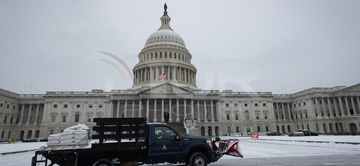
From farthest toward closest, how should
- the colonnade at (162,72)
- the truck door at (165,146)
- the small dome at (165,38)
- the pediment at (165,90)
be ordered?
1. the small dome at (165,38)
2. the colonnade at (162,72)
3. the pediment at (165,90)
4. the truck door at (165,146)

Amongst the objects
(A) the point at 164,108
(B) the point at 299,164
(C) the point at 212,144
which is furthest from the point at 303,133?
(C) the point at 212,144

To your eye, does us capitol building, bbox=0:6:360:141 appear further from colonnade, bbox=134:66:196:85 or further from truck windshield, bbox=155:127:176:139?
truck windshield, bbox=155:127:176:139

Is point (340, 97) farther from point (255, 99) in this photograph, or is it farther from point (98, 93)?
point (98, 93)

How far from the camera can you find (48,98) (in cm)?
5991

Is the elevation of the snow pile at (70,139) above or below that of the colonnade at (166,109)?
below

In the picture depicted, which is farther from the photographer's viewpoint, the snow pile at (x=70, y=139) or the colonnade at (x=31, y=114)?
the colonnade at (x=31, y=114)

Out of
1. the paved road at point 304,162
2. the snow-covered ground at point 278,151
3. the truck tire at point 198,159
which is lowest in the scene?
the snow-covered ground at point 278,151

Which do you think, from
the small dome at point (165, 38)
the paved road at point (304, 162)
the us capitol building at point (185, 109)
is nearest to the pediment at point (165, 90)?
the us capitol building at point (185, 109)

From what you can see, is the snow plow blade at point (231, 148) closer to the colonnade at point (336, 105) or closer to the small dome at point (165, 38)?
the colonnade at point (336, 105)

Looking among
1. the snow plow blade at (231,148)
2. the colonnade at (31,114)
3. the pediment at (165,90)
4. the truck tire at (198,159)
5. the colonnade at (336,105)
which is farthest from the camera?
the colonnade at (31,114)

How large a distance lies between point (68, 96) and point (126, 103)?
18.8 m

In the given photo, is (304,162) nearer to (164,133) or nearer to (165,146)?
(165,146)

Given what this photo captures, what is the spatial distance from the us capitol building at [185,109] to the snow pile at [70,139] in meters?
43.4

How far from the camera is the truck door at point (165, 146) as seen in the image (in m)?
9.73
